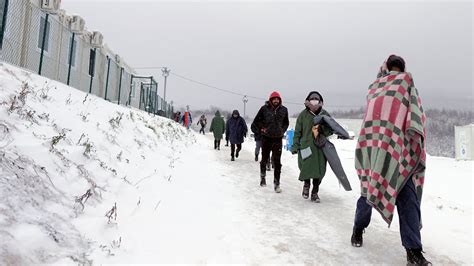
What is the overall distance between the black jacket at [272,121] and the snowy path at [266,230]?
1.17 metres

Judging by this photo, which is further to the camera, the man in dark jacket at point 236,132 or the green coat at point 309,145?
the man in dark jacket at point 236,132

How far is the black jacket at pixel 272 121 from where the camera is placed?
6.18m

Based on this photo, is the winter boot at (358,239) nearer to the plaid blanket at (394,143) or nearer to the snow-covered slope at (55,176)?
the plaid blanket at (394,143)

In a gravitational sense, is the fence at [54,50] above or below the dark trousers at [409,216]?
above

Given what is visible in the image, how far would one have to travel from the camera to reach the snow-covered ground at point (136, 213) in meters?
2.49

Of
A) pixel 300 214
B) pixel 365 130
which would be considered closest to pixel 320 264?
pixel 365 130

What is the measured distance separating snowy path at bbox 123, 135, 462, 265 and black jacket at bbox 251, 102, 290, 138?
1166 mm

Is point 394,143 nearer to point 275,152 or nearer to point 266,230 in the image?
point 266,230

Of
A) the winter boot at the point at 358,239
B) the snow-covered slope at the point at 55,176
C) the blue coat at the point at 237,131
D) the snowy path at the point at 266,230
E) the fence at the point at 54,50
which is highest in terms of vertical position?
the fence at the point at 54,50

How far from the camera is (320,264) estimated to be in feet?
9.06

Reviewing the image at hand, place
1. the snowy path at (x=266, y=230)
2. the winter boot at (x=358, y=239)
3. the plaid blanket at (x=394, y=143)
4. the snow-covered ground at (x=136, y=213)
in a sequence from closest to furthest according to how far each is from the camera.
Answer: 1. the snow-covered ground at (x=136, y=213)
2. the plaid blanket at (x=394, y=143)
3. the snowy path at (x=266, y=230)
4. the winter boot at (x=358, y=239)

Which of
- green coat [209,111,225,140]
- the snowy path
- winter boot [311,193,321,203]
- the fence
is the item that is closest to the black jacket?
the snowy path

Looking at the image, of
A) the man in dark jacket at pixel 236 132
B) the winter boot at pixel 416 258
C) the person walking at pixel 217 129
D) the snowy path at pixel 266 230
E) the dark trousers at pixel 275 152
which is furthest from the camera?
the person walking at pixel 217 129

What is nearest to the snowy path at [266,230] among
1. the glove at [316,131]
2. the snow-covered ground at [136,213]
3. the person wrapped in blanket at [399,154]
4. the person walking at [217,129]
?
the snow-covered ground at [136,213]
